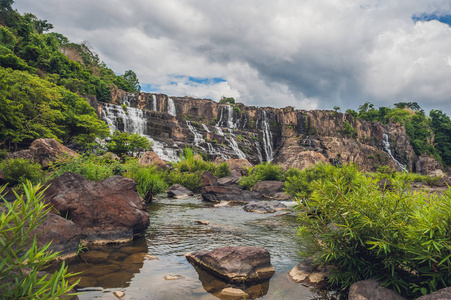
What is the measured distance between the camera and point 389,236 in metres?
3.54

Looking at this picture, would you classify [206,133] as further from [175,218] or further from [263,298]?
[263,298]

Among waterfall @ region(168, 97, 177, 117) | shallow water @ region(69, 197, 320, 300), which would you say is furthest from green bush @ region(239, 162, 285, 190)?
waterfall @ region(168, 97, 177, 117)

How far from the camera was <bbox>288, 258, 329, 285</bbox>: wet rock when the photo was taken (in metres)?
4.59

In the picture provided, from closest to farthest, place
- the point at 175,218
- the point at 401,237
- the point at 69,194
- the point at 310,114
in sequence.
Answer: the point at 401,237
the point at 69,194
the point at 175,218
the point at 310,114

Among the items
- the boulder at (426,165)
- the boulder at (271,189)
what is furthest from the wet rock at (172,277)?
the boulder at (426,165)

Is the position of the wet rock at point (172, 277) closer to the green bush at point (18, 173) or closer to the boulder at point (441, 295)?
the boulder at point (441, 295)

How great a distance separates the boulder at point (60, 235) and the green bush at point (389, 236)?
4540 millimetres

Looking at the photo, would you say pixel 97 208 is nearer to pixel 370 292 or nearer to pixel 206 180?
pixel 370 292

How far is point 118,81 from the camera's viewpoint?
73.2 meters

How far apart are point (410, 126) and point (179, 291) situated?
98929 millimetres

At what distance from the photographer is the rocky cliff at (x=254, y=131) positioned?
44312 mm

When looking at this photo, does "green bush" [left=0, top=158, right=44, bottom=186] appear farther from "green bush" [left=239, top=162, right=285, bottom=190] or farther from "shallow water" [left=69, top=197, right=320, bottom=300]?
"green bush" [left=239, top=162, right=285, bottom=190]

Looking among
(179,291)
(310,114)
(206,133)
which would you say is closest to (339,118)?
(310,114)

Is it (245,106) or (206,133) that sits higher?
(245,106)
